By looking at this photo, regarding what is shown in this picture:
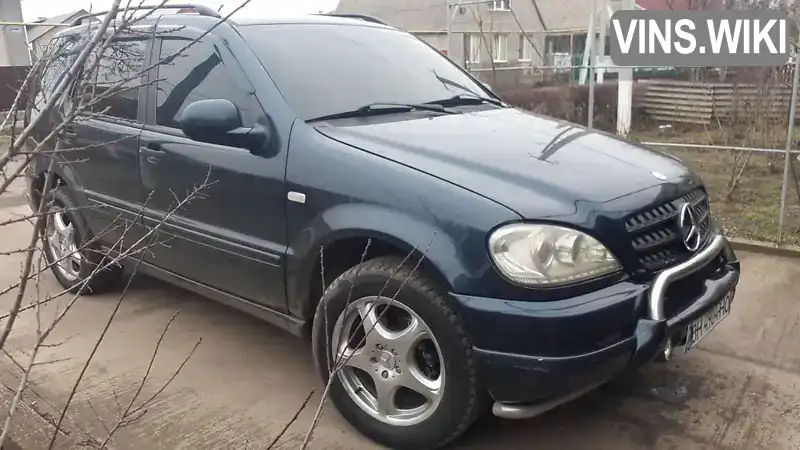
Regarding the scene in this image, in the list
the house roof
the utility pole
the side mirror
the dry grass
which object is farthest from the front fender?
the utility pole

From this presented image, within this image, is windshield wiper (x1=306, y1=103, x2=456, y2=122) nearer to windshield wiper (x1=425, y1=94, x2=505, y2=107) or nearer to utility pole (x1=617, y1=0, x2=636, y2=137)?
windshield wiper (x1=425, y1=94, x2=505, y2=107)

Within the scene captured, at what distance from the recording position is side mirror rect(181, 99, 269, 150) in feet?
10.3

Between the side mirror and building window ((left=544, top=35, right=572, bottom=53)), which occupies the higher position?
the side mirror

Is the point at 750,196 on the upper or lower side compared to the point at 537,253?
lower

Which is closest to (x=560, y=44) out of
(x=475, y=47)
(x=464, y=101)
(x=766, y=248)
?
(x=475, y=47)

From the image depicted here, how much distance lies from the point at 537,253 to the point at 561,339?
0.31 m

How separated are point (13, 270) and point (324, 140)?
3.61m

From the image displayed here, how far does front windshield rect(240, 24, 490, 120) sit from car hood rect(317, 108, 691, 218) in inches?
9.1

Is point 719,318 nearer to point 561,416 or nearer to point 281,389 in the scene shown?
point 561,416

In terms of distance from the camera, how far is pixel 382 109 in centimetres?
344

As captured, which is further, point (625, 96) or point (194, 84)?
point (625, 96)

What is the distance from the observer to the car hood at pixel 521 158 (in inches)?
104

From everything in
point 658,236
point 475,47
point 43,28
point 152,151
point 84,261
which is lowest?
point 84,261

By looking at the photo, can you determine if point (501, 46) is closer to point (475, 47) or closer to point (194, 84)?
point (475, 47)
